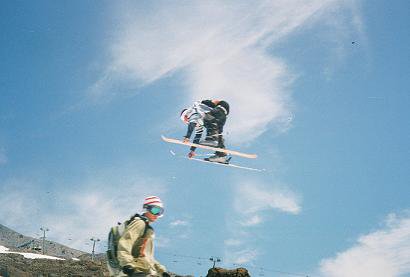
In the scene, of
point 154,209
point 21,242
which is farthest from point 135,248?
point 21,242

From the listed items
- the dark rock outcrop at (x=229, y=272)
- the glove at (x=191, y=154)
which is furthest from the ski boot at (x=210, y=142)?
the dark rock outcrop at (x=229, y=272)

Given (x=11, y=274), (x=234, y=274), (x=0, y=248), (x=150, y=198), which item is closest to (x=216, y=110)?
(x=234, y=274)

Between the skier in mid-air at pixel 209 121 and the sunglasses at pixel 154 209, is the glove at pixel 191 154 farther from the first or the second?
the sunglasses at pixel 154 209

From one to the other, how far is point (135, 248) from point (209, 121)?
1915cm

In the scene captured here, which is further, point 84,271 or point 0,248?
point 0,248

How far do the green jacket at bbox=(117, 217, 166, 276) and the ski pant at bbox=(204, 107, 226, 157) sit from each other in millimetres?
18414

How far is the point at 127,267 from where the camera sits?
18.3ft

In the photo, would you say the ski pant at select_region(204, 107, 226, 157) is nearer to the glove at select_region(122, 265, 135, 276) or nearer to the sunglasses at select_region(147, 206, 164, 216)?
the sunglasses at select_region(147, 206, 164, 216)

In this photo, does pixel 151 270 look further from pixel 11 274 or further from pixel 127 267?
pixel 11 274

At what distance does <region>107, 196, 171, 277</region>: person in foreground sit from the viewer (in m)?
5.66

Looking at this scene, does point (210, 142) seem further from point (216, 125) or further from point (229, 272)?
point (229, 272)

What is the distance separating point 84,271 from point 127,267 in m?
56.0

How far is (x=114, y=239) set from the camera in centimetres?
592

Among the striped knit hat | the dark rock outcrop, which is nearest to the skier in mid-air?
the dark rock outcrop
